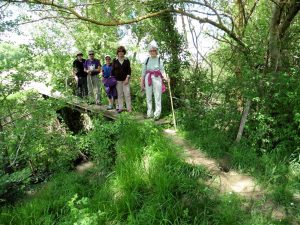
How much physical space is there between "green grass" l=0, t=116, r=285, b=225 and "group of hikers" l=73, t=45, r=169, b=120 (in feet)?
5.02

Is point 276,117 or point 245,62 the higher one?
point 245,62

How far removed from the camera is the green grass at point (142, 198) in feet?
13.9

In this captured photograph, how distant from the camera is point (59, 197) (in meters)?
5.88

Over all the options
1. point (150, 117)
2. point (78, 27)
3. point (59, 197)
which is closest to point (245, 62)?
point (150, 117)

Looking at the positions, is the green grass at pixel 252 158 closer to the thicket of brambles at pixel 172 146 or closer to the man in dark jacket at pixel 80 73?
the thicket of brambles at pixel 172 146

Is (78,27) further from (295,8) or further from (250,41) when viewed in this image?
(295,8)

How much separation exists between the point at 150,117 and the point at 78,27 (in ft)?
26.2

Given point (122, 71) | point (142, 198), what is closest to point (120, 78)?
point (122, 71)

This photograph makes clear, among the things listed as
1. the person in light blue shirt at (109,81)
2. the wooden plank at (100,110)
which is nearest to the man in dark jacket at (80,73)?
the wooden plank at (100,110)

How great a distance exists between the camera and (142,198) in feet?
15.9

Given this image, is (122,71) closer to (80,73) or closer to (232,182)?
(80,73)

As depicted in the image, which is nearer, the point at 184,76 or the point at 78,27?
the point at 184,76

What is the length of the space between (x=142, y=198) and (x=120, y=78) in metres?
4.23

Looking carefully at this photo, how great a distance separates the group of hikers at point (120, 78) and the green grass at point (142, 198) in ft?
5.02
